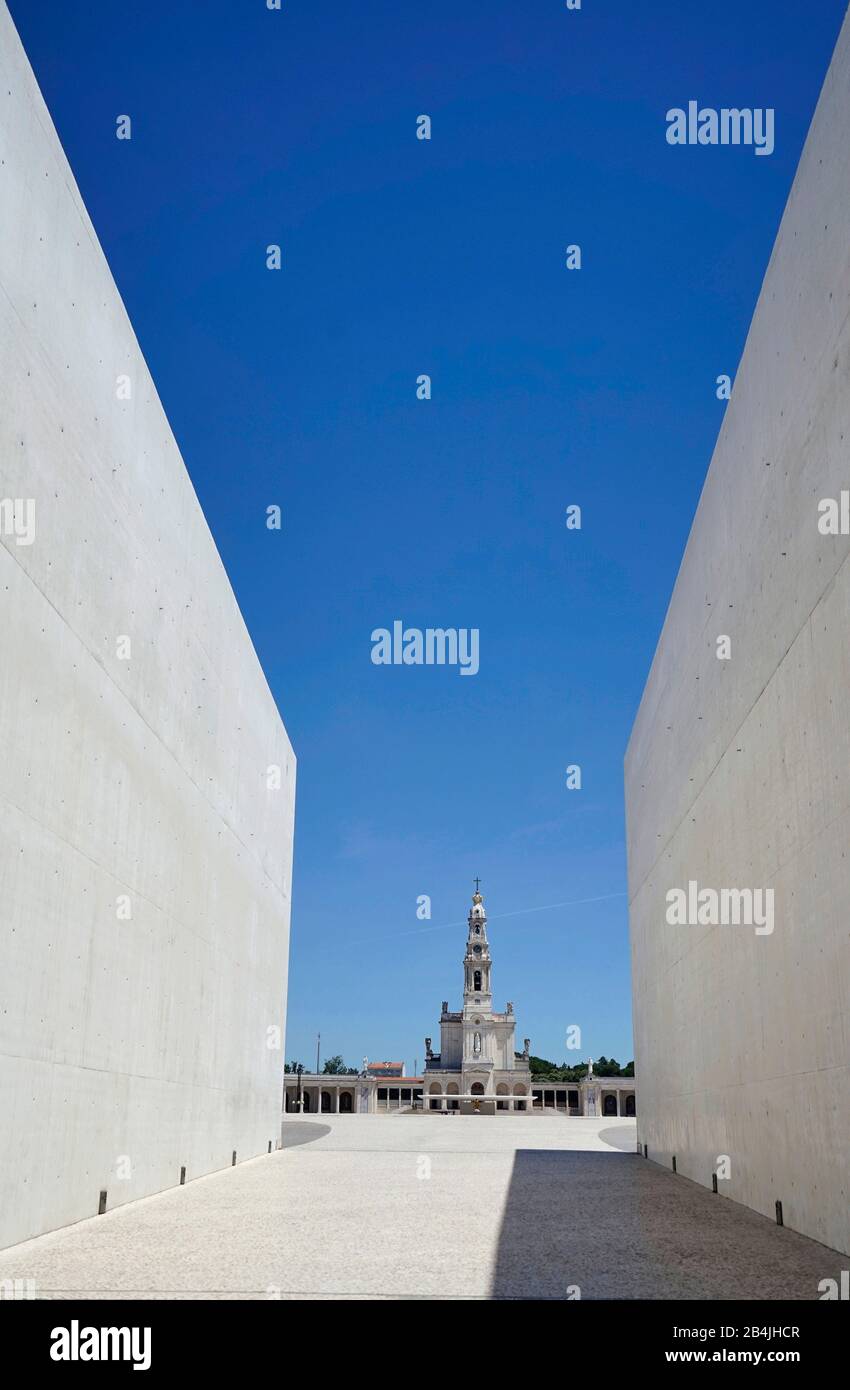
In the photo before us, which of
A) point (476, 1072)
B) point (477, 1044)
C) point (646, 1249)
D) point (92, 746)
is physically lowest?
point (476, 1072)

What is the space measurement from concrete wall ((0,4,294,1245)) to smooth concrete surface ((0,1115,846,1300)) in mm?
789

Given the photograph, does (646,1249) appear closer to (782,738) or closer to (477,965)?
(782,738)

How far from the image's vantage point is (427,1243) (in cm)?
740

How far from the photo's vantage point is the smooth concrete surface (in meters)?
5.85

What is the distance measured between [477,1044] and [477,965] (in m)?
6.77

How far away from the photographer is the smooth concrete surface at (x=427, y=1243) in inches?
230

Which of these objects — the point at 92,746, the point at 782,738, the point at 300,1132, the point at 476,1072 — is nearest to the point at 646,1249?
the point at 782,738

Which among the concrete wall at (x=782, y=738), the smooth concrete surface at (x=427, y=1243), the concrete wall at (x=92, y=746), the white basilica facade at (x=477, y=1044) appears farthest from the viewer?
the white basilica facade at (x=477, y=1044)

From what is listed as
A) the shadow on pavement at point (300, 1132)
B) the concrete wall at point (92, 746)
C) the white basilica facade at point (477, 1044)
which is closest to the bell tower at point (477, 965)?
the white basilica facade at point (477, 1044)

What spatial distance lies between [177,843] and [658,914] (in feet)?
25.4

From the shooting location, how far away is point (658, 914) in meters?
16.7

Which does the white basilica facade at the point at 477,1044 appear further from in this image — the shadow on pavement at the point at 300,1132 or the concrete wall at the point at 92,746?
the concrete wall at the point at 92,746

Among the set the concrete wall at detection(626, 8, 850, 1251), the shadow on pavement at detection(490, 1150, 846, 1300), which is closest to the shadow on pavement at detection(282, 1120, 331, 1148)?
the concrete wall at detection(626, 8, 850, 1251)

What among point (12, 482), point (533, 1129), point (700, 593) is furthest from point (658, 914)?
point (533, 1129)
